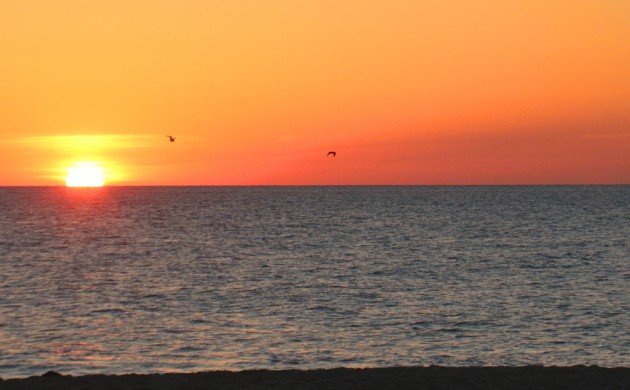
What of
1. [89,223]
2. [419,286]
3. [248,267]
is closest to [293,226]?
[89,223]

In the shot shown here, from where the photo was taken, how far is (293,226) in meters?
135

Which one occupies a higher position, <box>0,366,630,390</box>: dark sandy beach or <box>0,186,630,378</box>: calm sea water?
<box>0,366,630,390</box>: dark sandy beach

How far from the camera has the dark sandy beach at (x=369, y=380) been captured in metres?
19.0

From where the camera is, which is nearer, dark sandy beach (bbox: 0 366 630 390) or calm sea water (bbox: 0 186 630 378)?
dark sandy beach (bbox: 0 366 630 390)

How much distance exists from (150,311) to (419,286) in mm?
17964

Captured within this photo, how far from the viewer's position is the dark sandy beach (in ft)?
62.2

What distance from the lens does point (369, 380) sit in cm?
1945

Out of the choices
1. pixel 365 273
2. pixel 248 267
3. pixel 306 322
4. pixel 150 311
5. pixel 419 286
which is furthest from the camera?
pixel 248 267

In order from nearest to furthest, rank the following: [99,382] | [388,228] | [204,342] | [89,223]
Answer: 1. [99,382]
2. [204,342]
3. [388,228]
4. [89,223]

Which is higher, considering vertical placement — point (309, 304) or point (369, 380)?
point (369, 380)

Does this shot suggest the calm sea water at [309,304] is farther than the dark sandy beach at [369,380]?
Yes

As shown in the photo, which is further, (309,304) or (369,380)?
(309,304)

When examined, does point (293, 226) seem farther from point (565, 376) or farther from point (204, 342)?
point (565, 376)

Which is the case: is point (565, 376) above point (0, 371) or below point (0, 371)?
above
